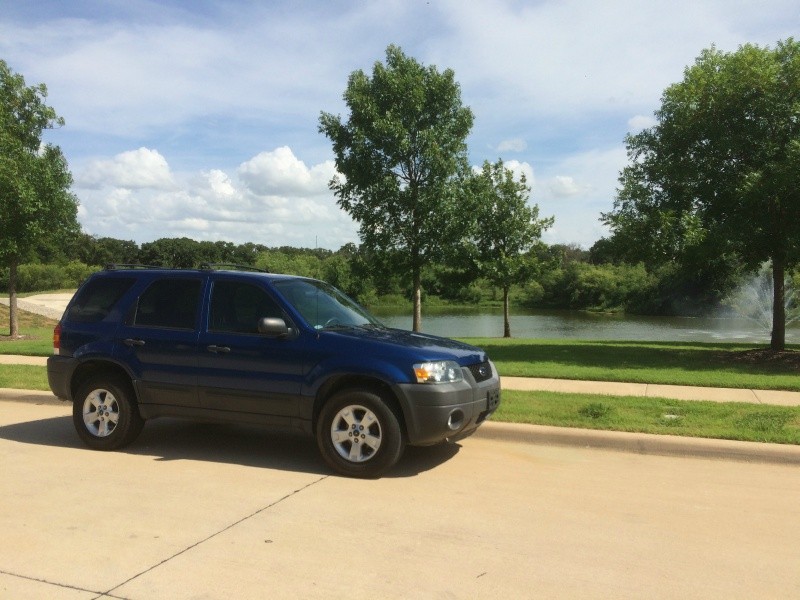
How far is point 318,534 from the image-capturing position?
15.2 ft

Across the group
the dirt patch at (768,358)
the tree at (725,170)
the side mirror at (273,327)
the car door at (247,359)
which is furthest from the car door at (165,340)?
the dirt patch at (768,358)

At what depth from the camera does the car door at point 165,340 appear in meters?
6.66

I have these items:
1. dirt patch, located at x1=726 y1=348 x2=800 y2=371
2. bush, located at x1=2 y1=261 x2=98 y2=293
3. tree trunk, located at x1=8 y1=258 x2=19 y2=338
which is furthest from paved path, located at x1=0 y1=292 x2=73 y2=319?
dirt patch, located at x1=726 y1=348 x2=800 y2=371

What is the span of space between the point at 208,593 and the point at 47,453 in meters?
3.91

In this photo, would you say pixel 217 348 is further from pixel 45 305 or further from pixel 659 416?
pixel 45 305

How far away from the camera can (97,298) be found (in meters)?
7.32

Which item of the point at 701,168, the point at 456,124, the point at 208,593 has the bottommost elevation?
the point at 208,593

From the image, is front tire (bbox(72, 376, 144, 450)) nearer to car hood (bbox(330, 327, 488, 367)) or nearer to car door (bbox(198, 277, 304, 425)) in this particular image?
car door (bbox(198, 277, 304, 425))

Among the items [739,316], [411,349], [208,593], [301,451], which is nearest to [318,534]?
[208,593]

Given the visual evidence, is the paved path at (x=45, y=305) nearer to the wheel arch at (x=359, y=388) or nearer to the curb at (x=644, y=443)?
the curb at (x=644, y=443)

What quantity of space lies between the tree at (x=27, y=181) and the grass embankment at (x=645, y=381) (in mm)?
4200

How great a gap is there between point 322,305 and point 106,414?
2349 millimetres

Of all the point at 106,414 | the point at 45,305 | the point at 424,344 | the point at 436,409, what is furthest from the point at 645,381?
the point at 45,305

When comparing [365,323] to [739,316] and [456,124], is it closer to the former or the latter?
[456,124]
